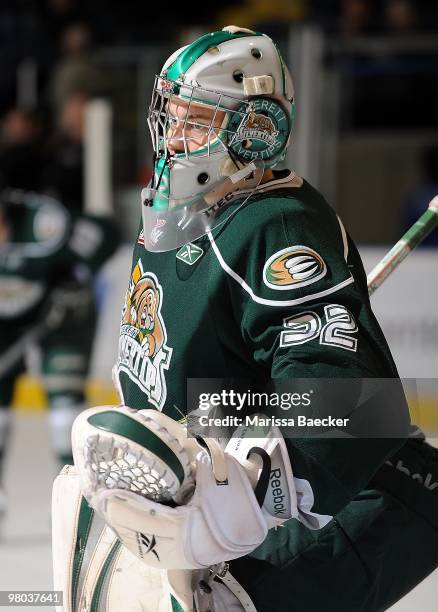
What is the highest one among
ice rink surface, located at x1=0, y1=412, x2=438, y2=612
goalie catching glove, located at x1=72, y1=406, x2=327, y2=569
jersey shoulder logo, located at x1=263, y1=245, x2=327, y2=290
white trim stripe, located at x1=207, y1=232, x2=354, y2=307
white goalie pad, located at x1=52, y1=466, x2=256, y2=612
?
jersey shoulder logo, located at x1=263, y1=245, x2=327, y2=290

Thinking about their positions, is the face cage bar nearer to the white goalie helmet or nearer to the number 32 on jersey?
the white goalie helmet

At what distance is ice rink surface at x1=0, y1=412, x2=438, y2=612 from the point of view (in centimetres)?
178

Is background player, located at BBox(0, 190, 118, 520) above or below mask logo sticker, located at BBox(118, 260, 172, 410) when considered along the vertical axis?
below

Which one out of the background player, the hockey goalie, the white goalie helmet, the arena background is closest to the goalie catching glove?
the hockey goalie

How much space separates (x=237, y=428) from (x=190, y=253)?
0.25 m

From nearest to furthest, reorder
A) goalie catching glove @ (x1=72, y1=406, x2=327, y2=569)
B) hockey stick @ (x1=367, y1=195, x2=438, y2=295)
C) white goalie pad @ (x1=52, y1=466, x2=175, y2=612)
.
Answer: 1. goalie catching glove @ (x1=72, y1=406, x2=327, y2=569)
2. white goalie pad @ (x1=52, y1=466, x2=175, y2=612)
3. hockey stick @ (x1=367, y1=195, x2=438, y2=295)

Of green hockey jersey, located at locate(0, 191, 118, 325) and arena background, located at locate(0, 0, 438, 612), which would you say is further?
arena background, located at locate(0, 0, 438, 612)

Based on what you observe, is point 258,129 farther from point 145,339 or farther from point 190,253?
point 145,339

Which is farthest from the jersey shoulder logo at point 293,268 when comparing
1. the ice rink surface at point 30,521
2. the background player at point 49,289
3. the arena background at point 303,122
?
the background player at point 49,289

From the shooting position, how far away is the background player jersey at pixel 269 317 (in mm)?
1286

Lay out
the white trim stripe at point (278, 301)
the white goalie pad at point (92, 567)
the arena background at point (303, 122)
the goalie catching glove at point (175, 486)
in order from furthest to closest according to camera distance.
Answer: the arena background at point (303, 122) → the white goalie pad at point (92, 567) → the white trim stripe at point (278, 301) → the goalie catching glove at point (175, 486)

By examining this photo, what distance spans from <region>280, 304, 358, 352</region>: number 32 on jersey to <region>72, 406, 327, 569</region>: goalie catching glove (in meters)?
0.12

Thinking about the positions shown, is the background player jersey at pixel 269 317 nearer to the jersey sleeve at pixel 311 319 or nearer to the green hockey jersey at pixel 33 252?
the jersey sleeve at pixel 311 319

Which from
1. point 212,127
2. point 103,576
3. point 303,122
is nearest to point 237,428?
point 103,576
